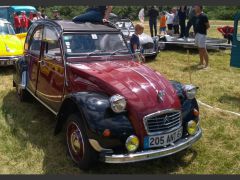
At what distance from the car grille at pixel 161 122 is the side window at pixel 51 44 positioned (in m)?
1.91

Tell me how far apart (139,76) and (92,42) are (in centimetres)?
119

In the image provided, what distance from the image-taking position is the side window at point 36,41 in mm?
6046

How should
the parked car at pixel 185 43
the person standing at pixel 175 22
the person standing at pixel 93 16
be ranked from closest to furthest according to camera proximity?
the person standing at pixel 93 16 → the parked car at pixel 185 43 → the person standing at pixel 175 22

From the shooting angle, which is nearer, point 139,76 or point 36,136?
point 139,76

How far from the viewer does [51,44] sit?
5414 mm

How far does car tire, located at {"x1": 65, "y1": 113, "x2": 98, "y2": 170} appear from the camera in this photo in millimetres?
3924

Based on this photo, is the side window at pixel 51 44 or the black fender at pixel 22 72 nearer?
the side window at pixel 51 44

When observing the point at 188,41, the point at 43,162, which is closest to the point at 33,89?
the point at 43,162

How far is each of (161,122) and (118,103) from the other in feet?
2.03

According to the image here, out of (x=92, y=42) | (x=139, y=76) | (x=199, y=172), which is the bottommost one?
(x=199, y=172)

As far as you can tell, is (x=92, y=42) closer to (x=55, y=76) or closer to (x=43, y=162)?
(x=55, y=76)

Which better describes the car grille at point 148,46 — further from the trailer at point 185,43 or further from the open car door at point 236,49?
the open car door at point 236,49

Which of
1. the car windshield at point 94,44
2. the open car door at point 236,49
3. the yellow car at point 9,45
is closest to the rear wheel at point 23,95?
the car windshield at point 94,44

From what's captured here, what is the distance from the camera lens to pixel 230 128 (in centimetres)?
554
